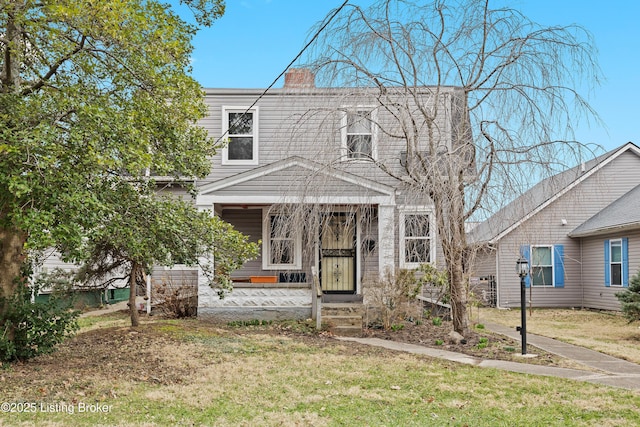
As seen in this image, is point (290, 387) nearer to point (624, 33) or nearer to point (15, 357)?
point (15, 357)

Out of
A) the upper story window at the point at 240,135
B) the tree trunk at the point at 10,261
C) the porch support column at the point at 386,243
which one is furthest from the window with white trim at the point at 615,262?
the tree trunk at the point at 10,261

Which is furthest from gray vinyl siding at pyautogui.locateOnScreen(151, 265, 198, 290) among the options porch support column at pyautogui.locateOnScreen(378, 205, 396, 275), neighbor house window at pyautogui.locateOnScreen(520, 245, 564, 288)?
neighbor house window at pyautogui.locateOnScreen(520, 245, 564, 288)

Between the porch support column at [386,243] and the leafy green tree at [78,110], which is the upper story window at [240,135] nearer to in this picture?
the porch support column at [386,243]

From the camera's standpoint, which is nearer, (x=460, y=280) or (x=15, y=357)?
(x=15, y=357)

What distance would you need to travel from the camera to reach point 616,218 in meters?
18.2

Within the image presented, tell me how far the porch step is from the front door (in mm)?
1910

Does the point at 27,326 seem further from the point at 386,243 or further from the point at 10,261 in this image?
the point at 386,243

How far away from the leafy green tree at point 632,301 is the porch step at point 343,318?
598 cm

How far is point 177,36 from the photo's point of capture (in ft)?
27.3

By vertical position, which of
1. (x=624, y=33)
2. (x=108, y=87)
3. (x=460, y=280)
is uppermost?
(x=624, y=33)

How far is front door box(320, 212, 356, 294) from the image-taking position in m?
15.9

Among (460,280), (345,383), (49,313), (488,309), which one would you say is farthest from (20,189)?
(488,309)

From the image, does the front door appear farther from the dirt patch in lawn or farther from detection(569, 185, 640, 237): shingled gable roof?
detection(569, 185, 640, 237): shingled gable roof

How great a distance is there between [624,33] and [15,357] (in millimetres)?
13129
